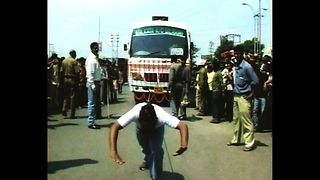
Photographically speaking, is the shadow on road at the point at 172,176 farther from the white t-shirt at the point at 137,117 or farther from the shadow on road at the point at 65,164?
the shadow on road at the point at 65,164

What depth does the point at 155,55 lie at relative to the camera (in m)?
4.65

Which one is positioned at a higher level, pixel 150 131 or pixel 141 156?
pixel 150 131

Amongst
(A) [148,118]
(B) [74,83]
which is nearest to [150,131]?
(A) [148,118]

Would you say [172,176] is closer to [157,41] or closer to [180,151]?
[180,151]

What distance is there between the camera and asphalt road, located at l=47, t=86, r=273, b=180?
379cm

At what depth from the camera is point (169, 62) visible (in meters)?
4.02

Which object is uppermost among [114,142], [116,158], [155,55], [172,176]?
[155,55]

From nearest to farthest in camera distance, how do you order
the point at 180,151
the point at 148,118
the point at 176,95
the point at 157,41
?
the point at 148,118
the point at 180,151
the point at 176,95
the point at 157,41

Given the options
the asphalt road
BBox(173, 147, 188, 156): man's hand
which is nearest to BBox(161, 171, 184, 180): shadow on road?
the asphalt road

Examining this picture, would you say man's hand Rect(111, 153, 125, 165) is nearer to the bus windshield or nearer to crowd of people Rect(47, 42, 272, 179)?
Result: crowd of people Rect(47, 42, 272, 179)

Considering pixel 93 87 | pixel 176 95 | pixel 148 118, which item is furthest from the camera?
pixel 93 87

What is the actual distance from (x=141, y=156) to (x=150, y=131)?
255 mm

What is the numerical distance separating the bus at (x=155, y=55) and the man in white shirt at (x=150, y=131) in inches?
6.0
